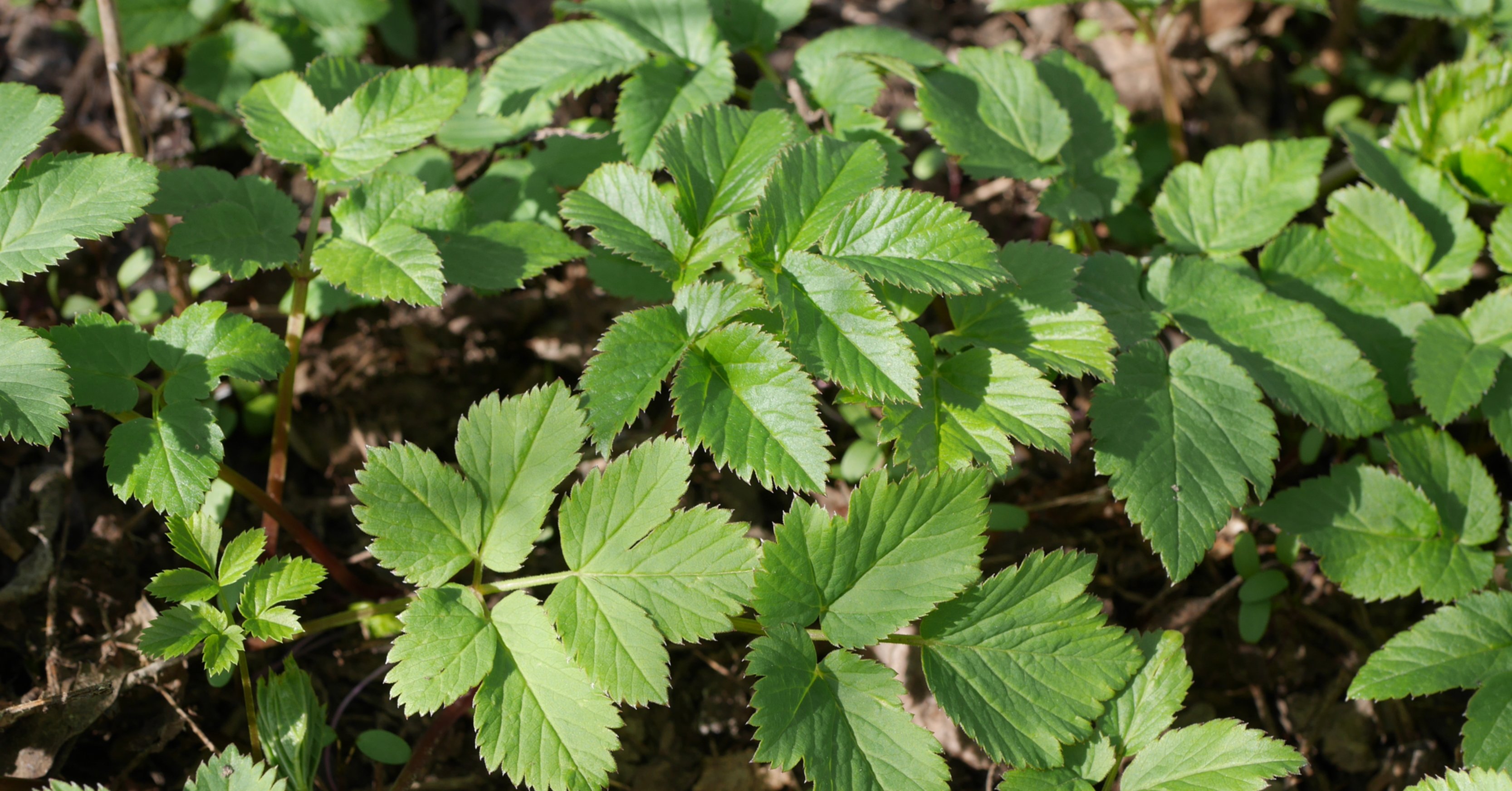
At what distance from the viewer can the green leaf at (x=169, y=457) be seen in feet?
5.76

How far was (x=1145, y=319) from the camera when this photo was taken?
7.04ft

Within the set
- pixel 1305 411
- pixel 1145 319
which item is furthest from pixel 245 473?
pixel 1305 411

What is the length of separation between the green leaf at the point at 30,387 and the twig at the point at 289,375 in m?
0.44

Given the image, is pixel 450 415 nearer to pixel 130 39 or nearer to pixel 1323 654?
pixel 130 39

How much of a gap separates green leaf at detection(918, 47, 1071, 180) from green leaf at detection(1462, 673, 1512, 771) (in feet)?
4.78

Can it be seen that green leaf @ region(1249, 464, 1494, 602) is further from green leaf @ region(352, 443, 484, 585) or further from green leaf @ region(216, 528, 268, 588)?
green leaf @ region(216, 528, 268, 588)

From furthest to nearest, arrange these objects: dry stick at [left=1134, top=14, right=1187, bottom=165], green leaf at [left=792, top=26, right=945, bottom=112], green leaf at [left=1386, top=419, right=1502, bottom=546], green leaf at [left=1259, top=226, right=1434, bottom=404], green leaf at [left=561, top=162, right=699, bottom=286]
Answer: dry stick at [left=1134, top=14, right=1187, bottom=165] < green leaf at [left=792, top=26, right=945, bottom=112] < green leaf at [left=1259, top=226, right=1434, bottom=404] < green leaf at [left=1386, top=419, right=1502, bottom=546] < green leaf at [left=561, top=162, right=699, bottom=286]

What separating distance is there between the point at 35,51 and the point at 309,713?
278cm

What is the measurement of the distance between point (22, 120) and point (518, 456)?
4.15ft

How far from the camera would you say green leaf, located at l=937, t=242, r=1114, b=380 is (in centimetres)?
192

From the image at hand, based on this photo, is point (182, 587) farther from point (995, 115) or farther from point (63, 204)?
point (995, 115)

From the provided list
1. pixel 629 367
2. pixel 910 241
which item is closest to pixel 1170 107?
pixel 910 241

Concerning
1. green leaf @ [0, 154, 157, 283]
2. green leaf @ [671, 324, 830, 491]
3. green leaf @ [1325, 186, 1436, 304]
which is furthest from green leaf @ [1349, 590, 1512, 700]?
green leaf @ [0, 154, 157, 283]

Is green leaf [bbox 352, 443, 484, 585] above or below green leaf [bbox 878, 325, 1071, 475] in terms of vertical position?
below
